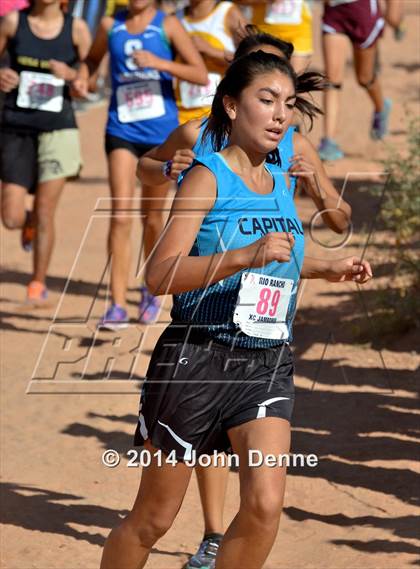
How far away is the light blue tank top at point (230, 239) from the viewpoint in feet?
12.5

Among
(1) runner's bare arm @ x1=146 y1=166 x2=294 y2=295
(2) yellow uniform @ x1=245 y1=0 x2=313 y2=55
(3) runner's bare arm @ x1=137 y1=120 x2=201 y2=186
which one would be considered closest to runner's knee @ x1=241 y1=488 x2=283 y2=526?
(1) runner's bare arm @ x1=146 y1=166 x2=294 y2=295

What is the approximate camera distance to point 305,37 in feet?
31.3

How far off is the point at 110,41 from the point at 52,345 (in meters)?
1.81

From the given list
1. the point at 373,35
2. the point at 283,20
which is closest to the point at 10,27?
the point at 283,20

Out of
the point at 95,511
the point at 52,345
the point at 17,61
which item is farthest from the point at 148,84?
the point at 95,511

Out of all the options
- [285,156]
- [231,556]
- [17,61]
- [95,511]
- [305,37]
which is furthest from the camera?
[305,37]

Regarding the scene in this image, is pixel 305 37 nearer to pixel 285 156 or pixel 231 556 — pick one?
pixel 285 156

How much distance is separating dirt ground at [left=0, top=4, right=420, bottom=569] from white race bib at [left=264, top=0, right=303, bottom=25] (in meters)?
1.49

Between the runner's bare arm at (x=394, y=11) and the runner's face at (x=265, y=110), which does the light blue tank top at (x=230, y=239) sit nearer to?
the runner's face at (x=265, y=110)

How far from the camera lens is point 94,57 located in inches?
305

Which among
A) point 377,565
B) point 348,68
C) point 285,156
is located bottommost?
point 348,68

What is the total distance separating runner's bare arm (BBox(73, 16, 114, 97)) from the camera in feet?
25.0

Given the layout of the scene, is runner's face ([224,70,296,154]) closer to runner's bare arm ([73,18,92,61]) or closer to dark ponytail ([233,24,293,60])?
dark ponytail ([233,24,293,60])

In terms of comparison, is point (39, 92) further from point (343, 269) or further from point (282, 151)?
point (343, 269)
